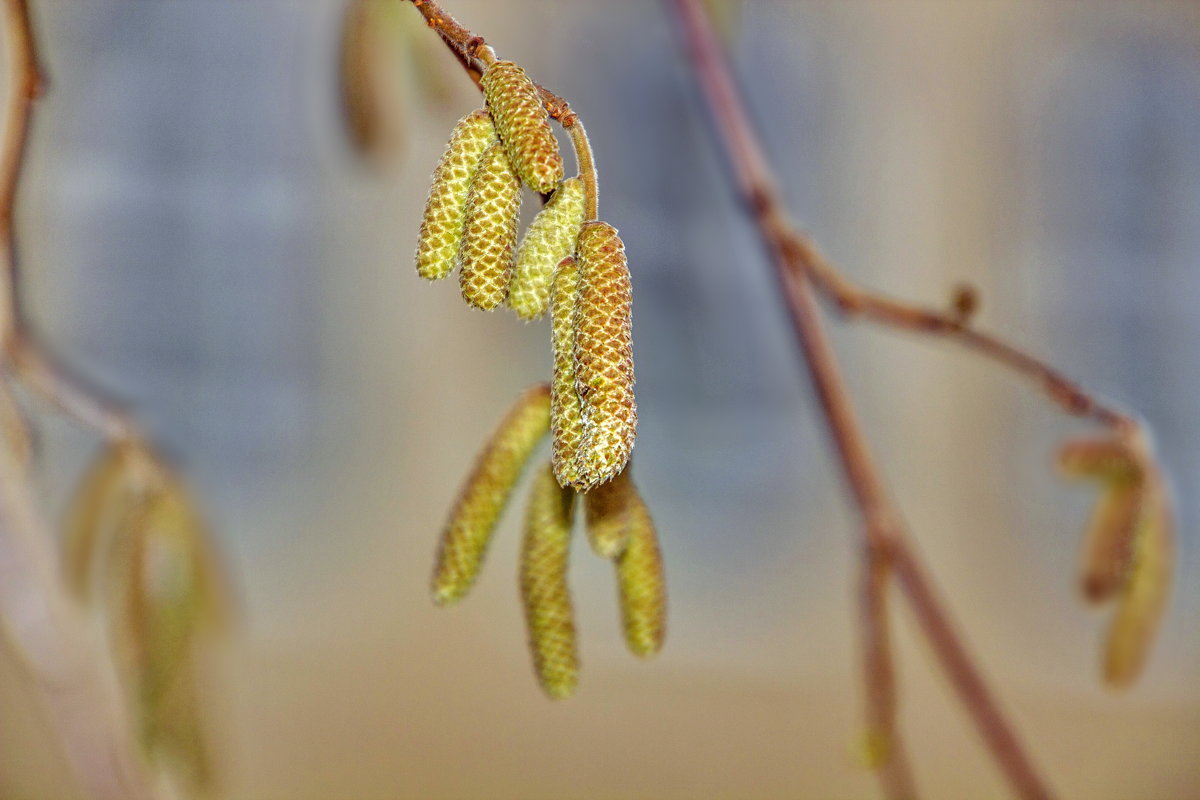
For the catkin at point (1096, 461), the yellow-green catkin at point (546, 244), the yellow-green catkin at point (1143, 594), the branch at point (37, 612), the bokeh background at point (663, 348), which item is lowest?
the branch at point (37, 612)

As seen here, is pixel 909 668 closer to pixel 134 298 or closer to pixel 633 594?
pixel 134 298

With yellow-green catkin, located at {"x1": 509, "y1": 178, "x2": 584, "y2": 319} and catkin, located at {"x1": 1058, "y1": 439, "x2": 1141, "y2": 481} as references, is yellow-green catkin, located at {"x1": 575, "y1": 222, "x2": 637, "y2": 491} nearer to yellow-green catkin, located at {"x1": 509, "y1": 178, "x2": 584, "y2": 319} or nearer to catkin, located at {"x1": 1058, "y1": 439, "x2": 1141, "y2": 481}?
yellow-green catkin, located at {"x1": 509, "y1": 178, "x2": 584, "y2": 319}

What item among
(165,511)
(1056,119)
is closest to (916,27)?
(1056,119)

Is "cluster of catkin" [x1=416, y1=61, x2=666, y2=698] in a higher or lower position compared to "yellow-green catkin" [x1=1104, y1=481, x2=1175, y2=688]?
lower

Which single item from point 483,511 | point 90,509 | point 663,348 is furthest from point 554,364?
point 663,348

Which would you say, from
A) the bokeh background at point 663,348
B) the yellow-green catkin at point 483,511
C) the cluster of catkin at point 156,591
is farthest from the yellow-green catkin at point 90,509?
the bokeh background at point 663,348

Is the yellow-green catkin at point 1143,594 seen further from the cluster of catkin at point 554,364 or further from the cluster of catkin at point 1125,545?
the cluster of catkin at point 554,364

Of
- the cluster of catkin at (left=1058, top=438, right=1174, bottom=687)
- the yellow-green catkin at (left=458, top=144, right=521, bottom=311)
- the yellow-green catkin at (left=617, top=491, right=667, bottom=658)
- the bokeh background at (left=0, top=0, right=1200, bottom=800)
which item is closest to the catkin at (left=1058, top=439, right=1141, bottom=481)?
the cluster of catkin at (left=1058, top=438, right=1174, bottom=687)
